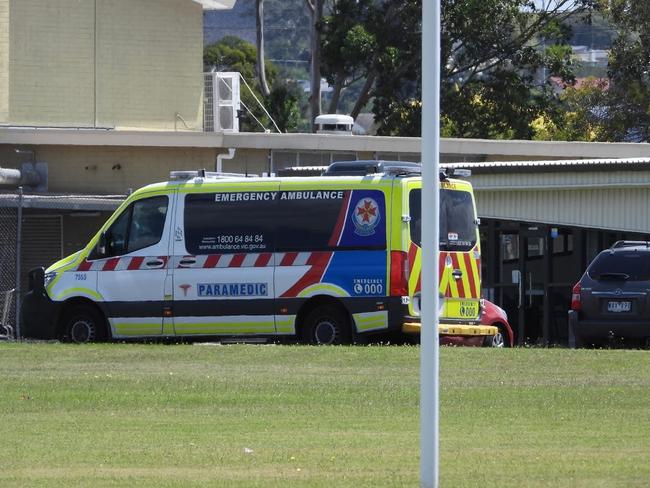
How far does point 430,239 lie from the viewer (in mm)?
7285

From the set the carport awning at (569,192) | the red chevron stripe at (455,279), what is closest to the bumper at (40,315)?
the red chevron stripe at (455,279)

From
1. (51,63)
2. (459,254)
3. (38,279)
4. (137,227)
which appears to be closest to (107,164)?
(51,63)

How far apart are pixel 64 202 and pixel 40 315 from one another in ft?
13.0

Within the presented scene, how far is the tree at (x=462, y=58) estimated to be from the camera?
3881 centimetres

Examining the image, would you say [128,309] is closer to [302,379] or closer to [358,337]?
[358,337]

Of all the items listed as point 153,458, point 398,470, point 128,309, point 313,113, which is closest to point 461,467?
point 398,470

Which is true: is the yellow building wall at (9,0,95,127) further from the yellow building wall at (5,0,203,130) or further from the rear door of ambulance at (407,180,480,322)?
the rear door of ambulance at (407,180,480,322)

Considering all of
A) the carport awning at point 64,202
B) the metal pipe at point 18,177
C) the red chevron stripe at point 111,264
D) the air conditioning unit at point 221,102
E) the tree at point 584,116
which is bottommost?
the red chevron stripe at point 111,264

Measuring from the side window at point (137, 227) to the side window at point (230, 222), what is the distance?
0.44 metres

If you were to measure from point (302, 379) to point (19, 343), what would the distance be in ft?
20.7

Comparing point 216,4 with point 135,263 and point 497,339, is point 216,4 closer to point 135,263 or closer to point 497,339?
point 135,263

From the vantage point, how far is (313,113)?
42.1 m

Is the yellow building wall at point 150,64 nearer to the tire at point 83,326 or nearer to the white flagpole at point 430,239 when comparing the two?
the tire at point 83,326

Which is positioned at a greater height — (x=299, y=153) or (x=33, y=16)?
(x=33, y=16)
